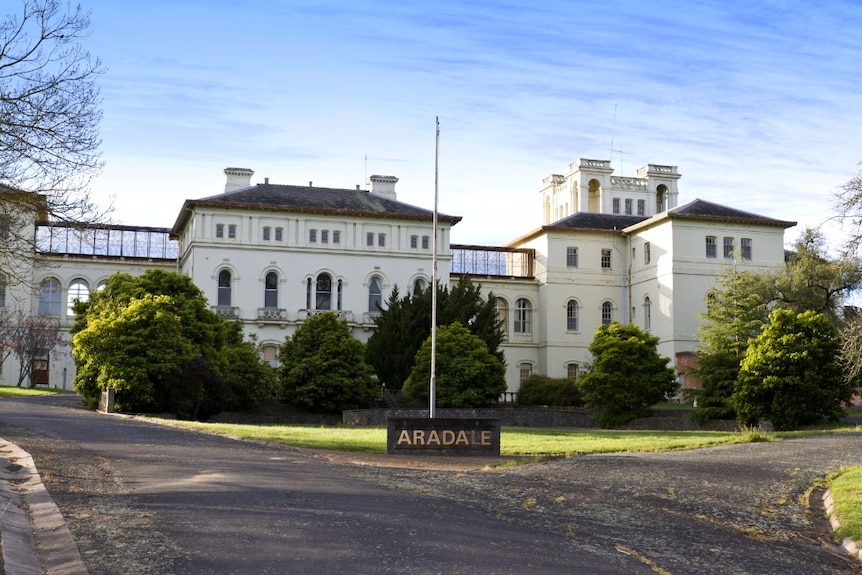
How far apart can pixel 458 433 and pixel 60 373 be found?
5419 centimetres

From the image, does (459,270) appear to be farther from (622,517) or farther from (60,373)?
(622,517)

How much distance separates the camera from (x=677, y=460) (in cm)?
2223

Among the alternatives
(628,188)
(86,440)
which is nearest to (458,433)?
(86,440)

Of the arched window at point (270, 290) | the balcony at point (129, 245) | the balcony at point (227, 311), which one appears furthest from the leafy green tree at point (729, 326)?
the balcony at point (129, 245)

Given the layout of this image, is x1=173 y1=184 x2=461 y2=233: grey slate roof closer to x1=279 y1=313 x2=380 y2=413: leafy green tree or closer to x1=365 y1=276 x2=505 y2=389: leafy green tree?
x1=365 y1=276 x2=505 y2=389: leafy green tree

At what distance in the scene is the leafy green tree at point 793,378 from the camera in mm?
37625

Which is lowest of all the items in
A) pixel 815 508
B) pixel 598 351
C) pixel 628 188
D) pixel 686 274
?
pixel 815 508

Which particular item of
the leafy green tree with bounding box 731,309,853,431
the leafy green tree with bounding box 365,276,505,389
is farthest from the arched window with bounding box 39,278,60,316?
the leafy green tree with bounding box 731,309,853,431

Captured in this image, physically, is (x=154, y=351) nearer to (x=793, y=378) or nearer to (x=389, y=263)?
(x=793, y=378)

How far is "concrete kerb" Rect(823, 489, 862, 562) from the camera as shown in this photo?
13034mm

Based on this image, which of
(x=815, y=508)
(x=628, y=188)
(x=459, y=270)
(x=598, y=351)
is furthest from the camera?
(x=628, y=188)

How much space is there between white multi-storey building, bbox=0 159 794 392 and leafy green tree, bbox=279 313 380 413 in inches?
612

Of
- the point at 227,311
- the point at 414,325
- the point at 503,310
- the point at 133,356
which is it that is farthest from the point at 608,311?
the point at 133,356

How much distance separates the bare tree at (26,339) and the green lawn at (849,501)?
2047 inches
